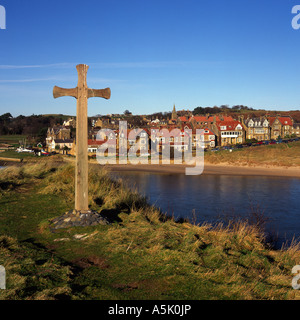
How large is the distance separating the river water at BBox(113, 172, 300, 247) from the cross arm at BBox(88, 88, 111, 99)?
602 centimetres

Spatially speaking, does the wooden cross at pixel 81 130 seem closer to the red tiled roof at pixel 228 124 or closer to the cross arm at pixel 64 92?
the cross arm at pixel 64 92

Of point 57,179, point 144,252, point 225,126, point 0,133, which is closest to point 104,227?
point 144,252

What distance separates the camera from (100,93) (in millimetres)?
8547

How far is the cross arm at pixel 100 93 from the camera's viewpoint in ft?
27.6

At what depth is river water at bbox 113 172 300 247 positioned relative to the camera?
16016mm

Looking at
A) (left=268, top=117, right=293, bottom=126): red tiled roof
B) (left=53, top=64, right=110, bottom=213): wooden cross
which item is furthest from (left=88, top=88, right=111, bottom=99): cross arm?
(left=268, top=117, right=293, bottom=126): red tiled roof

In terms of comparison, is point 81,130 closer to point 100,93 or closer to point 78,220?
point 100,93

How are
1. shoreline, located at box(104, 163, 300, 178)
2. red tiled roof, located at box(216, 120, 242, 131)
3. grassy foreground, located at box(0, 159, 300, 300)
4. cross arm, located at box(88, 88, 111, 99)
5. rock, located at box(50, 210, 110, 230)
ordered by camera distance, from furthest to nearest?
1. red tiled roof, located at box(216, 120, 242, 131)
2. shoreline, located at box(104, 163, 300, 178)
3. cross arm, located at box(88, 88, 111, 99)
4. rock, located at box(50, 210, 110, 230)
5. grassy foreground, located at box(0, 159, 300, 300)

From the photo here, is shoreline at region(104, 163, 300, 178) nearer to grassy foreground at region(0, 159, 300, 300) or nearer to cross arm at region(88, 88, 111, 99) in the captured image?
cross arm at region(88, 88, 111, 99)

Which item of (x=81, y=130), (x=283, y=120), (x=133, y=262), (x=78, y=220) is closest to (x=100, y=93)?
(x=81, y=130)

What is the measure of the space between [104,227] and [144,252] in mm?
1868

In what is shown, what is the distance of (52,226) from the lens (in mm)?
8031
